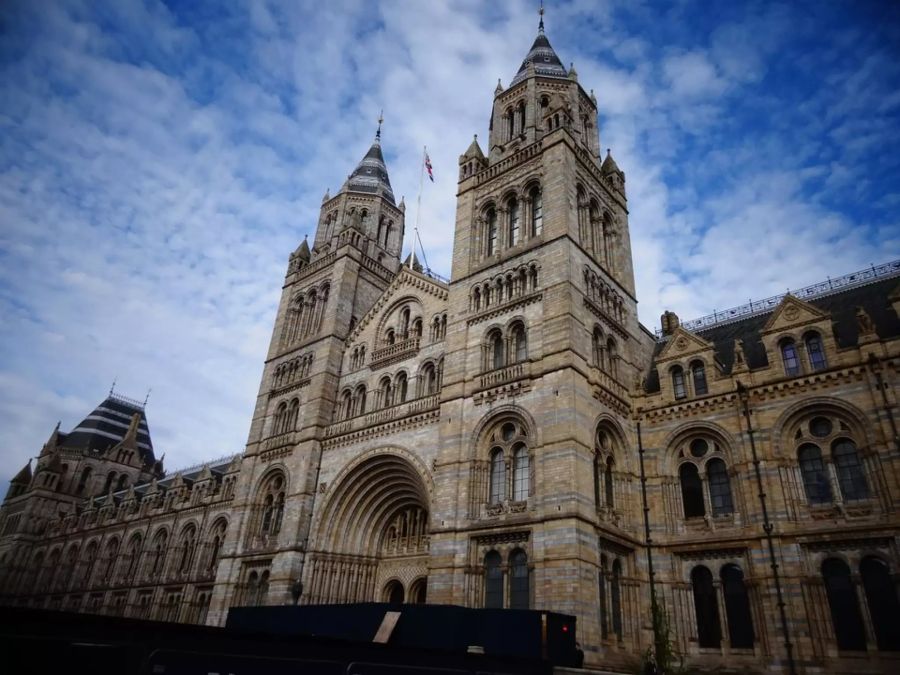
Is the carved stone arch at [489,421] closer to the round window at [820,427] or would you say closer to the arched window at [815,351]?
the round window at [820,427]

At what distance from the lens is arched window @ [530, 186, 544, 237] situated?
3030cm

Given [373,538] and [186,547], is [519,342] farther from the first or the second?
[186,547]

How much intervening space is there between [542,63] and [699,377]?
20826 millimetres

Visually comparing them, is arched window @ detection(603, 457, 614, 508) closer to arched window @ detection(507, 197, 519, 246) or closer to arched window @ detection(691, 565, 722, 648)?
arched window @ detection(691, 565, 722, 648)

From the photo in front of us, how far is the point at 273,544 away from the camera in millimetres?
33188

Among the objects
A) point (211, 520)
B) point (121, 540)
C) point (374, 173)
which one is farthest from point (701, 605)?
point (121, 540)

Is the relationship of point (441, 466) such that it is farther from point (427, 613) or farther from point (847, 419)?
point (847, 419)

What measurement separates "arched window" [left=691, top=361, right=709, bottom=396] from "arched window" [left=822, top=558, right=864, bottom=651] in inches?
325

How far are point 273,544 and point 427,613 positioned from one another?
18.2m

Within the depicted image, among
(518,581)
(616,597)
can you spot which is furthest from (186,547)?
(616,597)

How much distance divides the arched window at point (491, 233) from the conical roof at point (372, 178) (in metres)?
13.7

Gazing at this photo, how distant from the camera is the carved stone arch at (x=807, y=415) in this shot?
23.0 m

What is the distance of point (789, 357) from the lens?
1023 inches

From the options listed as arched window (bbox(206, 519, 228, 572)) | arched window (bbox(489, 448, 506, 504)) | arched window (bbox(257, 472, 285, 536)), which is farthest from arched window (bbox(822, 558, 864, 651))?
arched window (bbox(206, 519, 228, 572))
